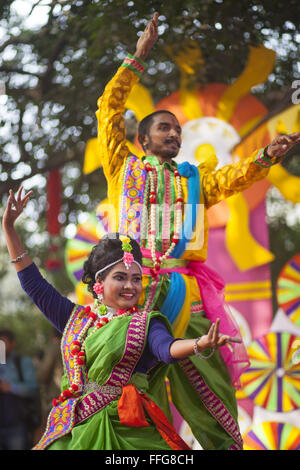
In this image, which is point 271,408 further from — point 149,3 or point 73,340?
point 149,3

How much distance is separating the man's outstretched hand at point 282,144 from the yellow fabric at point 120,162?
0.21 metres

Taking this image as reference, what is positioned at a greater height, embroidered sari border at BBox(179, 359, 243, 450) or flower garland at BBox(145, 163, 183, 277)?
flower garland at BBox(145, 163, 183, 277)

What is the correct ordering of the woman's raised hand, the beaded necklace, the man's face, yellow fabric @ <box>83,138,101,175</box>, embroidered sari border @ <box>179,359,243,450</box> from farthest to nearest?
1. yellow fabric @ <box>83,138,101,175</box>
2. the man's face
3. embroidered sari border @ <box>179,359,243,450</box>
4. the woman's raised hand
5. the beaded necklace

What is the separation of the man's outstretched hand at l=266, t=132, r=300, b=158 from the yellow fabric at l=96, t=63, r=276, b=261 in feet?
0.69

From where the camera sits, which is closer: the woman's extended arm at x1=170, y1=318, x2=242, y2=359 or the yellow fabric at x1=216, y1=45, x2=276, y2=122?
the woman's extended arm at x1=170, y1=318, x2=242, y2=359

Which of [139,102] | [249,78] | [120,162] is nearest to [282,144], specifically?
[120,162]

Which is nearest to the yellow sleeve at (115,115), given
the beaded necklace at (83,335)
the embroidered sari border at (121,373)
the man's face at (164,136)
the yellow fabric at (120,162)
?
the yellow fabric at (120,162)

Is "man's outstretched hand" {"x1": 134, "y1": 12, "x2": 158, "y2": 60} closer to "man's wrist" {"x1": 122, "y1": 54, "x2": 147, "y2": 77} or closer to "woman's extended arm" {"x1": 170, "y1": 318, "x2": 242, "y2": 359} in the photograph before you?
"man's wrist" {"x1": 122, "y1": 54, "x2": 147, "y2": 77}

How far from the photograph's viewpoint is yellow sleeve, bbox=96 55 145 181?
3186 millimetres

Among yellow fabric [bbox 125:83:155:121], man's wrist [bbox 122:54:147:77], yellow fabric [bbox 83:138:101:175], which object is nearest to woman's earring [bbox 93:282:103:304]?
man's wrist [bbox 122:54:147:77]

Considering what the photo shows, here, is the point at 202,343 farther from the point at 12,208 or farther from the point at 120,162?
the point at 120,162

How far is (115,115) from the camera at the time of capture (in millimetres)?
3209

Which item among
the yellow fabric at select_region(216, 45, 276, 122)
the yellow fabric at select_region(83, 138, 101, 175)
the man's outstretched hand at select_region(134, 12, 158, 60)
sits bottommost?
the man's outstretched hand at select_region(134, 12, 158, 60)

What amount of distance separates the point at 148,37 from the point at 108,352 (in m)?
1.50
